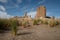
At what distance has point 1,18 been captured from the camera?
1614 cm

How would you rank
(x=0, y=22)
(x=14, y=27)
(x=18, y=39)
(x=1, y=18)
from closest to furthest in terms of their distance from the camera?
(x=18, y=39), (x=14, y=27), (x=0, y=22), (x=1, y=18)

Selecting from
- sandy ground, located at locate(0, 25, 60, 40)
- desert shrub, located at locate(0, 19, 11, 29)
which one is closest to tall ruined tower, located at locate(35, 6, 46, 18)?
desert shrub, located at locate(0, 19, 11, 29)

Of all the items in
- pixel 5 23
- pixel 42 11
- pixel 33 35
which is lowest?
pixel 33 35

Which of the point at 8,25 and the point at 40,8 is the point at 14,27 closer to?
the point at 8,25

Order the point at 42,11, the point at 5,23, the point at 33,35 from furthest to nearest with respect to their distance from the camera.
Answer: the point at 42,11 < the point at 5,23 < the point at 33,35

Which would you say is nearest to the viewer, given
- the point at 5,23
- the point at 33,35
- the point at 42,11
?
the point at 33,35

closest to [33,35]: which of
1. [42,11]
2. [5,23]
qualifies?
[5,23]

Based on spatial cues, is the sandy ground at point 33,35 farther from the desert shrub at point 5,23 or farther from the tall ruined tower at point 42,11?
the tall ruined tower at point 42,11

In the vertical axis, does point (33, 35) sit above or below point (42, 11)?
below

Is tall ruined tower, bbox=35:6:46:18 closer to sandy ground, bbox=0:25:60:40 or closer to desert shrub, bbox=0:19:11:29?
desert shrub, bbox=0:19:11:29

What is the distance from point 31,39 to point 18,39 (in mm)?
899

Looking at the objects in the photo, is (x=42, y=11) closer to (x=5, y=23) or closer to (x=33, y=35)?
(x=5, y=23)

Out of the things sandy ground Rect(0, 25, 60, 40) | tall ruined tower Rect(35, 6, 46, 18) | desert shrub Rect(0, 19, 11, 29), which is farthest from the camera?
tall ruined tower Rect(35, 6, 46, 18)

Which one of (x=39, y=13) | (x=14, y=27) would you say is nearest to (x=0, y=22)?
(x=14, y=27)
